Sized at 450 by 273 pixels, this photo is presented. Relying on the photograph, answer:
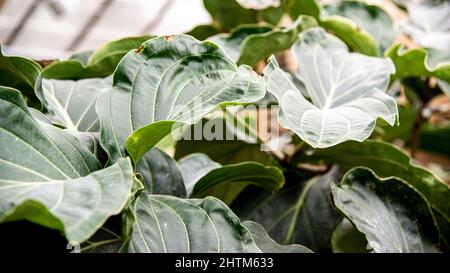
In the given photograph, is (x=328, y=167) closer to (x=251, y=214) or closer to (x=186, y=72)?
(x=251, y=214)

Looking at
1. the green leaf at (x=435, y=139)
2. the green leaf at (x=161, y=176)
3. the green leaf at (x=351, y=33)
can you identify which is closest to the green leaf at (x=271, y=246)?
the green leaf at (x=161, y=176)

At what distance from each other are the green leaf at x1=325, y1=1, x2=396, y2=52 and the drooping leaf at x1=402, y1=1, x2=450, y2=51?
0.04 meters

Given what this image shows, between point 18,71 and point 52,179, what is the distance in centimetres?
24

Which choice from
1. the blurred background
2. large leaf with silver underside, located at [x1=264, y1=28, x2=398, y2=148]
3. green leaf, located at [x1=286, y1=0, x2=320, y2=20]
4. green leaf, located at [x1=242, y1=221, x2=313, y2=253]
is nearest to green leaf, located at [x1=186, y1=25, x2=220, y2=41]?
green leaf, located at [x1=286, y1=0, x2=320, y2=20]

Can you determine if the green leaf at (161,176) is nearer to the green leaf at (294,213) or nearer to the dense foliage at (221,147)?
the dense foliage at (221,147)

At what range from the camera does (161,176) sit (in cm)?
73

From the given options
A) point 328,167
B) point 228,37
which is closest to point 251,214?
point 328,167

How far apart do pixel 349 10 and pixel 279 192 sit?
0.47 meters

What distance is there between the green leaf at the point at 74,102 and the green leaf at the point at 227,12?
437mm

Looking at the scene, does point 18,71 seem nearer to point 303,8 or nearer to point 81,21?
point 303,8

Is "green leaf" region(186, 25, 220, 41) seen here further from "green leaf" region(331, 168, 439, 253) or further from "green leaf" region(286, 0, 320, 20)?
"green leaf" region(331, 168, 439, 253)

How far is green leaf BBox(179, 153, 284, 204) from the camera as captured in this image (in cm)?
74

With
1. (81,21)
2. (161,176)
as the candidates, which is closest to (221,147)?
(161,176)

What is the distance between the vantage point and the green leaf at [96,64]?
83 centimetres
